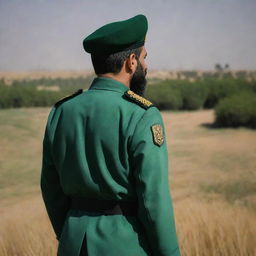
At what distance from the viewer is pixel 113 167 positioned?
1.45m

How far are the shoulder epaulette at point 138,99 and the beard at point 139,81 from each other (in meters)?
0.05

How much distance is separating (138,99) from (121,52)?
17 centimetres

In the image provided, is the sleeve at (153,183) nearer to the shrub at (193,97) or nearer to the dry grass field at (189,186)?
the dry grass field at (189,186)

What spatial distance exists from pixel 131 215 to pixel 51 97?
15.3 meters

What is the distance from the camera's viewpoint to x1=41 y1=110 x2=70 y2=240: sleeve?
5.42 ft

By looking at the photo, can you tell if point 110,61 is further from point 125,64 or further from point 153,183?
point 153,183

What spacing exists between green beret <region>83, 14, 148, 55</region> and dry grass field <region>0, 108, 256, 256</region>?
1.46 meters

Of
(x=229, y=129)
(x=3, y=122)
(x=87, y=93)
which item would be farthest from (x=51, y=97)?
(x=87, y=93)

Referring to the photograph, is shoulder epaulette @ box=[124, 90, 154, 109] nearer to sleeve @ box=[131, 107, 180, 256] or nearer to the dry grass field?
sleeve @ box=[131, 107, 180, 256]

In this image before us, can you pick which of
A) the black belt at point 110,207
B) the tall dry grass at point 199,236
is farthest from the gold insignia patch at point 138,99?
the tall dry grass at point 199,236

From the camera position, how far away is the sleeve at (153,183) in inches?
55.0

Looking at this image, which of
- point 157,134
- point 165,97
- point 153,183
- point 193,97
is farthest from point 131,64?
point 193,97

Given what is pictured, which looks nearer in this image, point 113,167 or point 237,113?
point 113,167

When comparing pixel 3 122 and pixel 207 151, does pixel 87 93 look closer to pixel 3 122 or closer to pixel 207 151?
pixel 207 151
